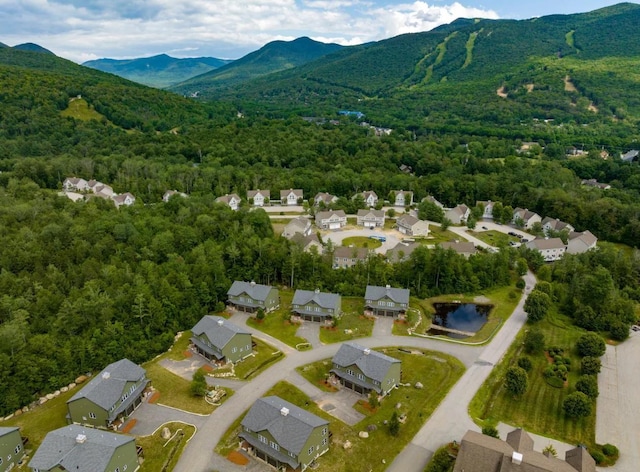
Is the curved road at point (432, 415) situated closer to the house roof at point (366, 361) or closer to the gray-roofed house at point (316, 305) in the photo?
the house roof at point (366, 361)

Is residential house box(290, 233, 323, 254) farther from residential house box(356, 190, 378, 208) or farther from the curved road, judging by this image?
residential house box(356, 190, 378, 208)

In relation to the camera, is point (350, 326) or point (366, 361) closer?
point (366, 361)

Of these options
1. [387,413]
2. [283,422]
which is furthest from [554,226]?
[283,422]

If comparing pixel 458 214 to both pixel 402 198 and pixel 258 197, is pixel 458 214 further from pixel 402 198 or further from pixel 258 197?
pixel 258 197

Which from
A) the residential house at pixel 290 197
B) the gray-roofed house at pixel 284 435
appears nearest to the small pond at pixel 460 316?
the gray-roofed house at pixel 284 435

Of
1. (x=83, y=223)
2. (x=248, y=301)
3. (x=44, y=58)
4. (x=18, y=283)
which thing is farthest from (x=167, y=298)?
(x=44, y=58)
